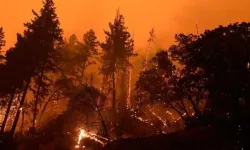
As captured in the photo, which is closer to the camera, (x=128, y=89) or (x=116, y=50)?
(x=116, y=50)

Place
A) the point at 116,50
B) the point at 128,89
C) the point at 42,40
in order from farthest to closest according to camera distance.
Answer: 1. the point at 128,89
2. the point at 116,50
3. the point at 42,40

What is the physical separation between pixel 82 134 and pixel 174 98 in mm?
11903

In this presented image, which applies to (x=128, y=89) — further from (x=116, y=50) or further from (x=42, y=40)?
(x=42, y=40)

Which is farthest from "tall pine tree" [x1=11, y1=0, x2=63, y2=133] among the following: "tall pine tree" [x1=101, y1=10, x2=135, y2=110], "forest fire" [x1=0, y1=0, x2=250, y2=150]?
"tall pine tree" [x1=101, y1=10, x2=135, y2=110]

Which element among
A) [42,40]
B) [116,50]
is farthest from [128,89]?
[42,40]

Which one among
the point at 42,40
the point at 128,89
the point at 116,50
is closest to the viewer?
the point at 42,40

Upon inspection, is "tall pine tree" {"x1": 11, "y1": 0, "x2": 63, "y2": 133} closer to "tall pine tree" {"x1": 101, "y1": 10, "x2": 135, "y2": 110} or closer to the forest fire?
the forest fire

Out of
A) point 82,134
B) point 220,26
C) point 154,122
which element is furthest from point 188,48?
point 154,122

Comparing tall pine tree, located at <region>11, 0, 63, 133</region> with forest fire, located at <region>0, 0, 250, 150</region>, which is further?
tall pine tree, located at <region>11, 0, 63, 133</region>

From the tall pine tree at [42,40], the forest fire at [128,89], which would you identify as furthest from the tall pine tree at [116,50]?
the tall pine tree at [42,40]

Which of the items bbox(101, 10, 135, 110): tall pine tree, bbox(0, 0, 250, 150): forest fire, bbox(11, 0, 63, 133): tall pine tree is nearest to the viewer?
bbox(0, 0, 250, 150): forest fire

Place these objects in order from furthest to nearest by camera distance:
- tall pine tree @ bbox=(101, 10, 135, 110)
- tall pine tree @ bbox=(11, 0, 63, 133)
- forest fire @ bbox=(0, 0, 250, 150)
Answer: tall pine tree @ bbox=(101, 10, 135, 110) < tall pine tree @ bbox=(11, 0, 63, 133) < forest fire @ bbox=(0, 0, 250, 150)

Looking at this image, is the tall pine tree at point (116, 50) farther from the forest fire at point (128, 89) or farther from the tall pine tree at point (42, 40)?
the tall pine tree at point (42, 40)

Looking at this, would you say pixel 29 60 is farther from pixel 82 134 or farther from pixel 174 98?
pixel 174 98
